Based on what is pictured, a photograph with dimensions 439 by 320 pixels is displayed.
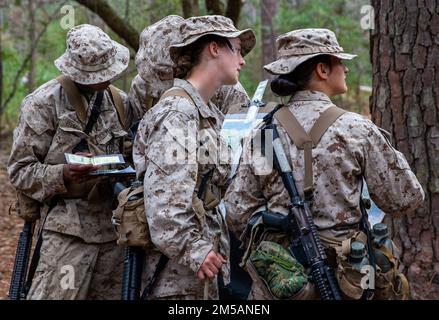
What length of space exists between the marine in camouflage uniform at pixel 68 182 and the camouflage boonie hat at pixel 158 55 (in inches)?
8.7

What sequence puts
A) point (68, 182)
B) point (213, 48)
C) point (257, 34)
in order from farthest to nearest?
point (257, 34) → point (68, 182) → point (213, 48)

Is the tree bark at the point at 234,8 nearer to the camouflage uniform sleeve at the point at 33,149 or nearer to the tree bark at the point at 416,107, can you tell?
the tree bark at the point at 416,107

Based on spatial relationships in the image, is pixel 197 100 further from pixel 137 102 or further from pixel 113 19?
pixel 113 19

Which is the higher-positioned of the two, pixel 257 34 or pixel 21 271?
pixel 21 271

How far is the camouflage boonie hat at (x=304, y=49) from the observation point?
10.5ft

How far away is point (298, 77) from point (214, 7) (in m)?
5.38

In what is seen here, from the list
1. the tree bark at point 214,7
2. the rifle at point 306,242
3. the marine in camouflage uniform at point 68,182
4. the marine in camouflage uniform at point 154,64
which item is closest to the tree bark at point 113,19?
the tree bark at point 214,7

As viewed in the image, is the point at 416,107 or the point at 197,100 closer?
the point at 197,100

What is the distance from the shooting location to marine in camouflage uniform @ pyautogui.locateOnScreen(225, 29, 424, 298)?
10.1 ft

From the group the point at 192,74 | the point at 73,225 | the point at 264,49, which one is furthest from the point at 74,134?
the point at 264,49

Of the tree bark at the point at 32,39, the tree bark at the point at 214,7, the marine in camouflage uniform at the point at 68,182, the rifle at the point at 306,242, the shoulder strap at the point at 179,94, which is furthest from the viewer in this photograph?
the tree bark at the point at 32,39

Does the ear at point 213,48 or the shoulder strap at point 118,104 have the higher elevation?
the ear at point 213,48

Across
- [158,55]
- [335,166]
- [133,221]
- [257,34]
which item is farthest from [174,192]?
[257,34]

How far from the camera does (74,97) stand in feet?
12.8
